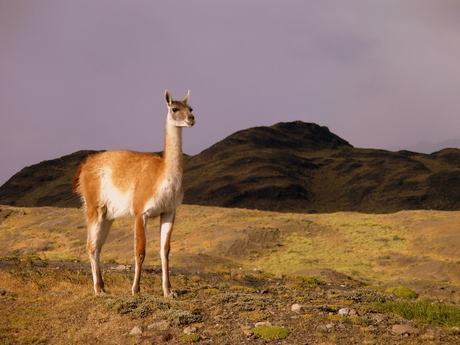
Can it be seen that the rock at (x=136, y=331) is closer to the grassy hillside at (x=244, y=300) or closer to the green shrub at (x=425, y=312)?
the grassy hillside at (x=244, y=300)

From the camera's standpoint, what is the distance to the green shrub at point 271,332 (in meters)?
10.7

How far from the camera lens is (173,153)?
538 inches

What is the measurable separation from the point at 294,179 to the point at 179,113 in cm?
13678

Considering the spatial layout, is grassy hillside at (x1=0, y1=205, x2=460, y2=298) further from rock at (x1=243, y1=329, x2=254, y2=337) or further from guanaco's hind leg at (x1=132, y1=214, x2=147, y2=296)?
rock at (x1=243, y1=329, x2=254, y2=337)

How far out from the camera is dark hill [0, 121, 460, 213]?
418ft

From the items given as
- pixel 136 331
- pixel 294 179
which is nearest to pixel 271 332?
pixel 136 331

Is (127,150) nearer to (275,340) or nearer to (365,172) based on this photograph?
(275,340)

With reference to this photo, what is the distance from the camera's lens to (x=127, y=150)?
15.4m

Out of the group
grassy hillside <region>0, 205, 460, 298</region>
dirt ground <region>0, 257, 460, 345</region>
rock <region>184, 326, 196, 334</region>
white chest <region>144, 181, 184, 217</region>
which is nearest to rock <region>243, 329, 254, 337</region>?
dirt ground <region>0, 257, 460, 345</region>

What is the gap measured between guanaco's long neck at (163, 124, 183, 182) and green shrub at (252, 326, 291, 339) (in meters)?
4.90

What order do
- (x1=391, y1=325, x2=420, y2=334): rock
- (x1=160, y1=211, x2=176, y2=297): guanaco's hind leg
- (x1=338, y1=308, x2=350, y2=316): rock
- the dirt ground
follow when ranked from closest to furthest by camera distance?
the dirt ground, (x1=391, y1=325, x2=420, y2=334): rock, (x1=338, y1=308, x2=350, y2=316): rock, (x1=160, y1=211, x2=176, y2=297): guanaco's hind leg

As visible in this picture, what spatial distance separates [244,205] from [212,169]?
3362 cm

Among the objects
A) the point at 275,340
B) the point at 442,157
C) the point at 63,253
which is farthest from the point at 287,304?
the point at 442,157

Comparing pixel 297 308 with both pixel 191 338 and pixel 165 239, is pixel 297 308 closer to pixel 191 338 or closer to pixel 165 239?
pixel 191 338
